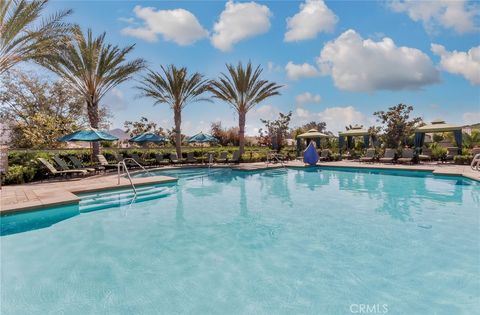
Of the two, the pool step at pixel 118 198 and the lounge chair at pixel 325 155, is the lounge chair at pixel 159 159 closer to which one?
the pool step at pixel 118 198

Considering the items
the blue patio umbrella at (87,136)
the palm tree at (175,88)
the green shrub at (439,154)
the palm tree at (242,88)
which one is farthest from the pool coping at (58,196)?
the green shrub at (439,154)

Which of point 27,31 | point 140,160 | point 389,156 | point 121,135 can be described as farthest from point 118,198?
point 121,135

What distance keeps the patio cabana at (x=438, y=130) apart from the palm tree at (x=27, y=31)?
856 inches

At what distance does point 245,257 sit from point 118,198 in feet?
20.5

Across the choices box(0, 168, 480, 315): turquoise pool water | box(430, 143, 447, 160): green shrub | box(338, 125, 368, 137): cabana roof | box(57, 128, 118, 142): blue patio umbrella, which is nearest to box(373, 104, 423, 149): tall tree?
box(338, 125, 368, 137): cabana roof

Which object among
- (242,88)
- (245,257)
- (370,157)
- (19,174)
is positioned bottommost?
(245,257)

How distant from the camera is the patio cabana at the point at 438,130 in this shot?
59.2 ft

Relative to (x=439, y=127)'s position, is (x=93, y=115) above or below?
above

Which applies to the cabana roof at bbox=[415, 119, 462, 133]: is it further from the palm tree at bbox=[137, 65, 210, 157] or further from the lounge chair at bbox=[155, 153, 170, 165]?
the lounge chair at bbox=[155, 153, 170, 165]

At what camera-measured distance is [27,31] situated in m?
11.4

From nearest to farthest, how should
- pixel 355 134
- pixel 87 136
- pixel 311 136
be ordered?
pixel 87 136 < pixel 311 136 < pixel 355 134

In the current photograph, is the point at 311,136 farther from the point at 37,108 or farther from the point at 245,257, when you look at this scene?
the point at 37,108

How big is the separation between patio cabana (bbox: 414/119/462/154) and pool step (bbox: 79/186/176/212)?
57.5 ft

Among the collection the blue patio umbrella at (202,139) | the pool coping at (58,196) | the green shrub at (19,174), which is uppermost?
the blue patio umbrella at (202,139)
